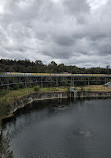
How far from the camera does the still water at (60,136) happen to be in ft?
71.0

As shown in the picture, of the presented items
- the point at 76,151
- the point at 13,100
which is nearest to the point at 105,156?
the point at 76,151

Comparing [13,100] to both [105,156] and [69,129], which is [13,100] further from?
[105,156]

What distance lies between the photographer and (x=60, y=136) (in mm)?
27234

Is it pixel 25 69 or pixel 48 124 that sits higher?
pixel 25 69

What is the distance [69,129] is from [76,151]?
853 centimetres

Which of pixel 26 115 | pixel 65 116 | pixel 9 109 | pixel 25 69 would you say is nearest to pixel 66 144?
pixel 65 116

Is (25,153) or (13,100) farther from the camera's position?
(13,100)

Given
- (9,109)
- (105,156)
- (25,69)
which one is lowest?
(105,156)

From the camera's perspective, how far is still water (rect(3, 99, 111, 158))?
852 inches

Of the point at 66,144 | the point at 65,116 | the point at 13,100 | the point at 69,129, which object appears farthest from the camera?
the point at 13,100

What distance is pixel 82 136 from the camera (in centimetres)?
2684

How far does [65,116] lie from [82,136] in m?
13.0

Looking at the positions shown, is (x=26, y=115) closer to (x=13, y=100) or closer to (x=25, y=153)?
(x=13, y=100)

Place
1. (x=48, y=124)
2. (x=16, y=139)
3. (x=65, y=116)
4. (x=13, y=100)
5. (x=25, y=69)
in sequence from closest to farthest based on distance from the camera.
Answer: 1. (x=16, y=139)
2. (x=48, y=124)
3. (x=65, y=116)
4. (x=13, y=100)
5. (x=25, y=69)
